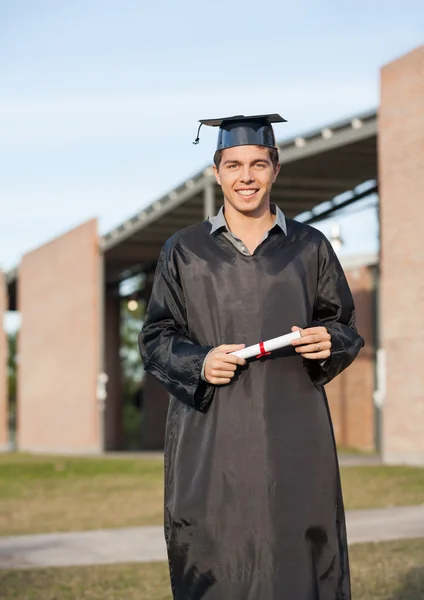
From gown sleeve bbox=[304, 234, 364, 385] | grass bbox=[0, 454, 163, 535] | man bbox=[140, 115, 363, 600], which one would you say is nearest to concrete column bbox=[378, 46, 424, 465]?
grass bbox=[0, 454, 163, 535]

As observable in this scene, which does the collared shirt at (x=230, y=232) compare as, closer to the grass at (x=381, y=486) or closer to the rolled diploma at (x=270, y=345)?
the rolled diploma at (x=270, y=345)

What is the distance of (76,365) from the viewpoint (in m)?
37.9

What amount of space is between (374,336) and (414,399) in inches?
416

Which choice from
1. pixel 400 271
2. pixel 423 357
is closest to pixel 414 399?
pixel 423 357

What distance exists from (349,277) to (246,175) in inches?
1138

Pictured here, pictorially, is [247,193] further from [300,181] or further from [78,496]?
[300,181]

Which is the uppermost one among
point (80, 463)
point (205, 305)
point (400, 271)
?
point (400, 271)

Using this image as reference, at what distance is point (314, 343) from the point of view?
142 inches

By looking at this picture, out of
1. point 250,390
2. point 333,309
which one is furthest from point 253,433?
point 333,309

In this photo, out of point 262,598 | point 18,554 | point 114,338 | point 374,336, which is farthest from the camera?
point 114,338

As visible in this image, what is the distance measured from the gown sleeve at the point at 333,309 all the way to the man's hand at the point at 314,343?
4.0 inches

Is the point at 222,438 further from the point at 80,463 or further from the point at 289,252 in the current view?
the point at 80,463

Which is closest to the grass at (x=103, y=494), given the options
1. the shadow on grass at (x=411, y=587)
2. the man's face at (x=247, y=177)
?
the shadow on grass at (x=411, y=587)

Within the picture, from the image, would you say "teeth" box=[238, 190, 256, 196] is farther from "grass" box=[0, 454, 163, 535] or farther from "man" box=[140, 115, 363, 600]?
"grass" box=[0, 454, 163, 535]
